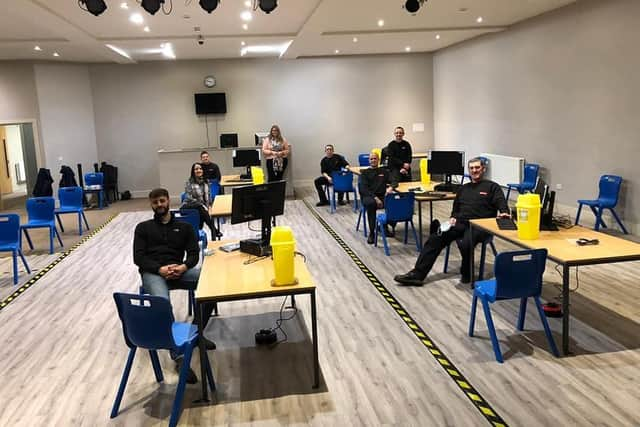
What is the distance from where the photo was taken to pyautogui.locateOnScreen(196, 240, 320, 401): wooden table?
3824mm

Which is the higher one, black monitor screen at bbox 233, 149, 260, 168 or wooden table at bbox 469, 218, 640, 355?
black monitor screen at bbox 233, 149, 260, 168

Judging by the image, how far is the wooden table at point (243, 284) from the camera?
12.5 ft

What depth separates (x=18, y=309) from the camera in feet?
20.0

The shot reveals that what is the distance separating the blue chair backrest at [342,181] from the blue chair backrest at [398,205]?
318 centimetres

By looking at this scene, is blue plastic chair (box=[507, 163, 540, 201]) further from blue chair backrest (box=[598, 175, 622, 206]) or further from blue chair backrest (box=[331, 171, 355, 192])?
blue chair backrest (box=[331, 171, 355, 192])

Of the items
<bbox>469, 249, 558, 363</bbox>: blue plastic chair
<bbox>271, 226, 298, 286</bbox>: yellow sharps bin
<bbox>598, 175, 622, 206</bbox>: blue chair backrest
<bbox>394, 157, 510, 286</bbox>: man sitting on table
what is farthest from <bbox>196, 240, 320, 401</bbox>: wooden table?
<bbox>598, 175, 622, 206</bbox>: blue chair backrest

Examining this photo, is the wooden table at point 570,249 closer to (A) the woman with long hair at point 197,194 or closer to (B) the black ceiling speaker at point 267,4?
(B) the black ceiling speaker at point 267,4

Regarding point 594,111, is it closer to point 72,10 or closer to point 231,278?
point 231,278

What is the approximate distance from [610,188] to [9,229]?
8193 mm

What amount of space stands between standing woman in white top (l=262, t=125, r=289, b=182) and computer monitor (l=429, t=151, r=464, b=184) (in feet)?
12.9

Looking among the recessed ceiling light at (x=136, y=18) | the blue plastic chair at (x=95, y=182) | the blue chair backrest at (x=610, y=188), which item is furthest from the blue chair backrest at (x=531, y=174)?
the blue plastic chair at (x=95, y=182)

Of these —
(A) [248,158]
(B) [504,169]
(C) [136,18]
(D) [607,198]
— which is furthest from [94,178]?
(D) [607,198]

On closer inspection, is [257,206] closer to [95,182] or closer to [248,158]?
[248,158]

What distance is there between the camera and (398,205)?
7625mm
